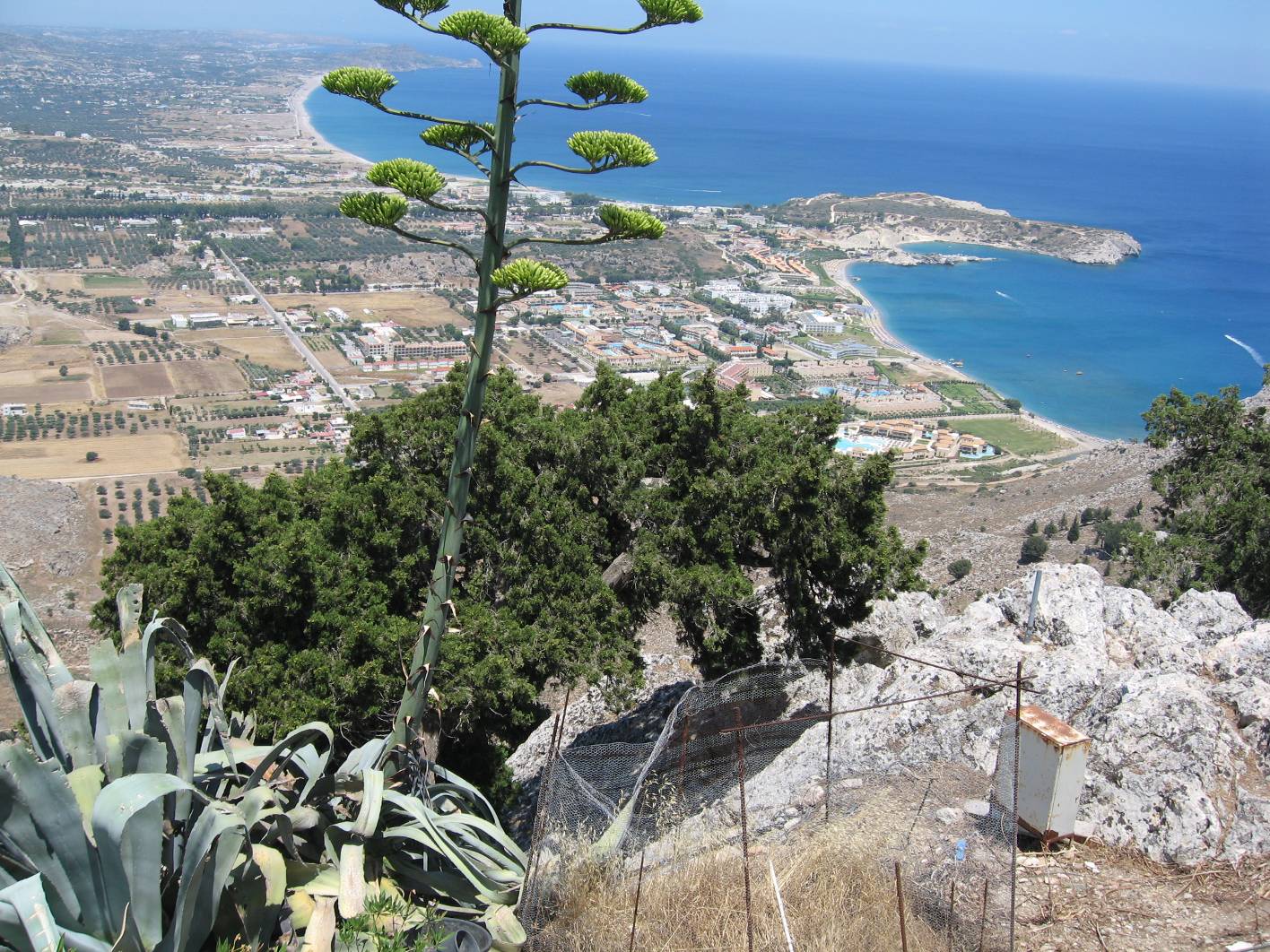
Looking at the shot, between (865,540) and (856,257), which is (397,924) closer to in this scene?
(865,540)

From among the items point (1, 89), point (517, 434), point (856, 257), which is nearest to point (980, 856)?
point (517, 434)

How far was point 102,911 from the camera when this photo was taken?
158 inches

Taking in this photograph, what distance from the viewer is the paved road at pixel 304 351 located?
49284 millimetres

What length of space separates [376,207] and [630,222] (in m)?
1.10

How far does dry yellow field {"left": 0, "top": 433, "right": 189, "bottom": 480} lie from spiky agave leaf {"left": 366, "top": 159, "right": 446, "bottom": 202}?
3845 centimetres

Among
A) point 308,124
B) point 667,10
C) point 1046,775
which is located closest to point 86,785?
point 667,10

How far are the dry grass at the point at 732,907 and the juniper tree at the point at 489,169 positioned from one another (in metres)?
1.36

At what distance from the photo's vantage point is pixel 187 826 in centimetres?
452

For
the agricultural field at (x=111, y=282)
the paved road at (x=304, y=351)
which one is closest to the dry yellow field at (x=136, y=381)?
the paved road at (x=304, y=351)

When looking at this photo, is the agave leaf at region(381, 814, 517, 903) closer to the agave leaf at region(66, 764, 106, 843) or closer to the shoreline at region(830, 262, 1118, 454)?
the agave leaf at region(66, 764, 106, 843)

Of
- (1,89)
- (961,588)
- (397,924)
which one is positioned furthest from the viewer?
(1,89)

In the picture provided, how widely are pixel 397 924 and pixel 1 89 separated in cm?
16935

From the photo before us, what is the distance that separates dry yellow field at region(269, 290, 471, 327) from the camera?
6450 cm

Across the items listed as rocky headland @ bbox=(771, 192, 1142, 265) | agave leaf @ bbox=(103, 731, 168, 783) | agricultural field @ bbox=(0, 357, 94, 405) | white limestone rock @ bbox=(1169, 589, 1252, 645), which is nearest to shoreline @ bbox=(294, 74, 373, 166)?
rocky headland @ bbox=(771, 192, 1142, 265)
